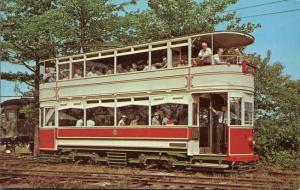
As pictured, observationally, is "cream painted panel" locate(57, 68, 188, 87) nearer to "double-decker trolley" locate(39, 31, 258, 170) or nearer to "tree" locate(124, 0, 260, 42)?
"double-decker trolley" locate(39, 31, 258, 170)

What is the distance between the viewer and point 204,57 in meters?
12.8

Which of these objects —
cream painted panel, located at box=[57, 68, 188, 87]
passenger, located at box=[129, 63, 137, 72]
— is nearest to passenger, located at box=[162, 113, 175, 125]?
cream painted panel, located at box=[57, 68, 188, 87]

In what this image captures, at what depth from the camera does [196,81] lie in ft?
41.9

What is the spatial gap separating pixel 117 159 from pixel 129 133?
3.33ft

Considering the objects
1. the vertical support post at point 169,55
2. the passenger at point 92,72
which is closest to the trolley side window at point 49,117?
the passenger at point 92,72

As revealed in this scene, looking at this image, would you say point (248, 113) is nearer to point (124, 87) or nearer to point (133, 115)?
point (133, 115)

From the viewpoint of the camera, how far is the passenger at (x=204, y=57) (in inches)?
503

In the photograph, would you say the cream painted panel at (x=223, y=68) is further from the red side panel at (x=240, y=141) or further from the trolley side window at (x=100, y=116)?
the trolley side window at (x=100, y=116)

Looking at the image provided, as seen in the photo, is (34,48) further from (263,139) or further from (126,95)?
(263,139)

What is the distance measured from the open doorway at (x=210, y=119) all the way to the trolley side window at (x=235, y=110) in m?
0.40

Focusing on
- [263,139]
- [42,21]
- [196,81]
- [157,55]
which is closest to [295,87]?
[263,139]

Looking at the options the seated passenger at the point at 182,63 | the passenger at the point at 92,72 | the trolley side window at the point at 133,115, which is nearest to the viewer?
the seated passenger at the point at 182,63

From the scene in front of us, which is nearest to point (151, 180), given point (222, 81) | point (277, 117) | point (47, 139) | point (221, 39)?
point (222, 81)

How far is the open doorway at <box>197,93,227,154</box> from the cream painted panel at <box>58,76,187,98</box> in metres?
0.77
